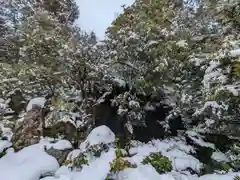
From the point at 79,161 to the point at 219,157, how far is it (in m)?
2.32

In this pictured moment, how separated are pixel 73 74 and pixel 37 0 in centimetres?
551

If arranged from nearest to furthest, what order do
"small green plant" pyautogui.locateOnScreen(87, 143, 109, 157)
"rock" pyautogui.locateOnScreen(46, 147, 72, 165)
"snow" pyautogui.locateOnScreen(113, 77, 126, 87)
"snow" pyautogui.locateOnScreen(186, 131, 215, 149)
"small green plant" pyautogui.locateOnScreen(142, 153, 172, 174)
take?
1. "small green plant" pyautogui.locateOnScreen(142, 153, 172, 174)
2. "small green plant" pyautogui.locateOnScreen(87, 143, 109, 157)
3. "rock" pyautogui.locateOnScreen(46, 147, 72, 165)
4. "snow" pyautogui.locateOnScreen(186, 131, 215, 149)
5. "snow" pyautogui.locateOnScreen(113, 77, 126, 87)

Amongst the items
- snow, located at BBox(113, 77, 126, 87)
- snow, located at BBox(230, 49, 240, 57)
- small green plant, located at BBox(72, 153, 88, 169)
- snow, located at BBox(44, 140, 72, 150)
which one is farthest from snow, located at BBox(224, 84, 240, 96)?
snow, located at BBox(44, 140, 72, 150)

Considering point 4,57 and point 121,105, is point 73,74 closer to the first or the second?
point 121,105

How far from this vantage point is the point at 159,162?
422cm

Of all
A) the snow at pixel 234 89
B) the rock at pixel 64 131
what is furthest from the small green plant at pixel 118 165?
the snow at pixel 234 89

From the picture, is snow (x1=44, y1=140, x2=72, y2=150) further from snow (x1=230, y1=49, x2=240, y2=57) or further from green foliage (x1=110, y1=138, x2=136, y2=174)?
snow (x1=230, y1=49, x2=240, y2=57)

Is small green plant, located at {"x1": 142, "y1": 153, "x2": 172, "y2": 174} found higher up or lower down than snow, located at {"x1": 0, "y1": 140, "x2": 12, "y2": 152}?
lower down

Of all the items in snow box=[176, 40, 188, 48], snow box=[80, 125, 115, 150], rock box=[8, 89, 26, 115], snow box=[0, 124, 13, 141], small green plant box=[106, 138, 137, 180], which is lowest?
small green plant box=[106, 138, 137, 180]

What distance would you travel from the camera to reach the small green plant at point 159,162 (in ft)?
13.7

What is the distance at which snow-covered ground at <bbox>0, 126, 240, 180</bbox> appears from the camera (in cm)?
398

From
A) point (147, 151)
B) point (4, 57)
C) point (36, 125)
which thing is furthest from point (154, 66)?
point (4, 57)

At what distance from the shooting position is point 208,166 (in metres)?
4.64

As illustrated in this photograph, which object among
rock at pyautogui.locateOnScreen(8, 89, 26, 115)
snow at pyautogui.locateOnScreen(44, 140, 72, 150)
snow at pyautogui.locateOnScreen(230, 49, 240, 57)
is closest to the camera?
snow at pyautogui.locateOnScreen(230, 49, 240, 57)
